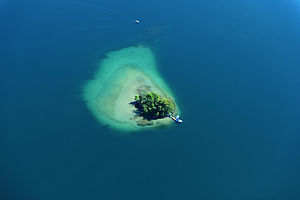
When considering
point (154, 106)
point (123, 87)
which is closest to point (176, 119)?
point (154, 106)

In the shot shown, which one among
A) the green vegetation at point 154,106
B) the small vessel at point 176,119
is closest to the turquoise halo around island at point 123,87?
the small vessel at point 176,119

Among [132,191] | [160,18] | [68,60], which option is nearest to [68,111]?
[68,60]

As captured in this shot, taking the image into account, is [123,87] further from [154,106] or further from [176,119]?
[176,119]

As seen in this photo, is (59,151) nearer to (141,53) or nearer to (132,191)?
(132,191)

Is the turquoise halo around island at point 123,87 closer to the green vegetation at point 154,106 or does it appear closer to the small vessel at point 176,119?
the small vessel at point 176,119

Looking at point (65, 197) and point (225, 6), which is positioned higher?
point (225, 6)

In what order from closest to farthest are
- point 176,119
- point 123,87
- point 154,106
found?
point 154,106 < point 176,119 < point 123,87
